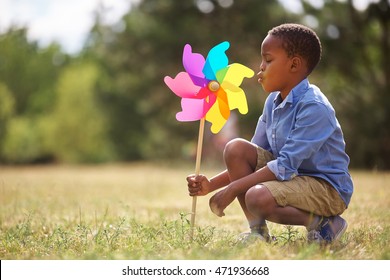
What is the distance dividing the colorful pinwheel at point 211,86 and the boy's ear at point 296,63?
0.22m

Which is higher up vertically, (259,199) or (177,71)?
(177,71)

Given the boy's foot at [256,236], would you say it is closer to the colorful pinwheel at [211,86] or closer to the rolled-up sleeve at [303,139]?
the rolled-up sleeve at [303,139]

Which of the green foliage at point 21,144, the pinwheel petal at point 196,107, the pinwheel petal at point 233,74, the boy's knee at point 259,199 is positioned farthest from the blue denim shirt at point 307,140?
the green foliage at point 21,144

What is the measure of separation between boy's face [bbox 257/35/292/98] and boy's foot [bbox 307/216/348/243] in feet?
2.31

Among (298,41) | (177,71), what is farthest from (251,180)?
(177,71)

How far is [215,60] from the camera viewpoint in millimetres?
2719

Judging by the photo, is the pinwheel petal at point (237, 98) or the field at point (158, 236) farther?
the pinwheel petal at point (237, 98)

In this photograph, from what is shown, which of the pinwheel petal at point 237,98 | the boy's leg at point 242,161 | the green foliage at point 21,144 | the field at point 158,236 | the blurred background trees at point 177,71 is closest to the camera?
the field at point 158,236

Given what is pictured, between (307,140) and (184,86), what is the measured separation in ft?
2.32

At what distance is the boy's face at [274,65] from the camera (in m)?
2.59

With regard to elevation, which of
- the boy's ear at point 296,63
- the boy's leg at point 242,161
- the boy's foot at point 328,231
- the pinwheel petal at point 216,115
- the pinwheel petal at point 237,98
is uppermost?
the boy's ear at point 296,63

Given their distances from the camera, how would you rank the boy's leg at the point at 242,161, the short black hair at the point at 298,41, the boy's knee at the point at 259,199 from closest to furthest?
the boy's knee at the point at 259,199, the short black hair at the point at 298,41, the boy's leg at the point at 242,161

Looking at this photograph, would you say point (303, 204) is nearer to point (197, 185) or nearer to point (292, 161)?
point (292, 161)
